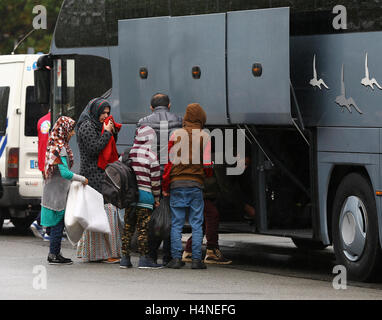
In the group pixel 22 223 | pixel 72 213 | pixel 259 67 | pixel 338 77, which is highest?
pixel 259 67

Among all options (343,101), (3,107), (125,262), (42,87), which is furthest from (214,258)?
(3,107)

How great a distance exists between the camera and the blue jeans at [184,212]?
40.2 feet

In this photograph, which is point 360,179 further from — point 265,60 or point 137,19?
point 137,19

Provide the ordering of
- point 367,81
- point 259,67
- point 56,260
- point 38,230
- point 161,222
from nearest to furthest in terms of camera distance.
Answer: point 367,81
point 259,67
point 161,222
point 56,260
point 38,230

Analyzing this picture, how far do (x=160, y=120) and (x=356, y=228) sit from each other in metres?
2.39

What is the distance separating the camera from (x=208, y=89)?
12602 mm

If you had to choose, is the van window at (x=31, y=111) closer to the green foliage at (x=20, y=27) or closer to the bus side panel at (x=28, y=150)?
the bus side panel at (x=28, y=150)

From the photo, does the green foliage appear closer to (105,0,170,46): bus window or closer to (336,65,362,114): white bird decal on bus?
(105,0,170,46): bus window

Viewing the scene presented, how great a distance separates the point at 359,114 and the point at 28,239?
23.1 ft

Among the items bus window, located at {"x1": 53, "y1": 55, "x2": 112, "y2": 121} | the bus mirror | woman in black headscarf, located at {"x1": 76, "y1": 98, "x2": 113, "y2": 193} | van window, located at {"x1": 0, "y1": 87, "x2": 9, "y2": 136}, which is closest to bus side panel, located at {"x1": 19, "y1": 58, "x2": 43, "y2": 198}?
van window, located at {"x1": 0, "y1": 87, "x2": 9, "y2": 136}

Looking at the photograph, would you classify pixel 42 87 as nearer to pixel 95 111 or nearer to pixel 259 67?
pixel 95 111

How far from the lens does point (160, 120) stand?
1245 cm

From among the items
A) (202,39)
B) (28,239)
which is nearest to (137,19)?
(202,39)
